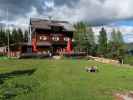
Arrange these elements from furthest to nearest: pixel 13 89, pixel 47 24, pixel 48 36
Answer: pixel 47 24, pixel 48 36, pixel 13 89

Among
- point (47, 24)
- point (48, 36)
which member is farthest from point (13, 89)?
point (47, 24)

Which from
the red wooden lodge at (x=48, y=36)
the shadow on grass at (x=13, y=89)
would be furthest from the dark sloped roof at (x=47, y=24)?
the shadow on grass at (x=13, y=89)

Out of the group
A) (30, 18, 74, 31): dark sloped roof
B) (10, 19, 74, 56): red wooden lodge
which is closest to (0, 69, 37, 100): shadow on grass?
(10, 19, 74, 56): red wooden lodge

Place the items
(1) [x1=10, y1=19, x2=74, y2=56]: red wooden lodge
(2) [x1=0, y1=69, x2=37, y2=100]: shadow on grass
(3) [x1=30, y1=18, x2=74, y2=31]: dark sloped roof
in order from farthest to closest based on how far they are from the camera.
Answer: (3) [x1=30, y1=18, x2=74, y2=31]: dark sloped roof → (1) [x1=10, y1=19, x2=74, y2=56]: red wooden lodge → (2) [x1=0, y1=69, x2=37, y2=100]: shadow on grass

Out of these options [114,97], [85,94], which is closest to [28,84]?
[85,94]

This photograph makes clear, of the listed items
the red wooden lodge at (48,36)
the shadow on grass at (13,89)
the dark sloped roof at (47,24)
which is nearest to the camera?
the shadow on grass at (13,89)

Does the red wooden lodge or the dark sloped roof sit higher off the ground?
the dark sloped roof

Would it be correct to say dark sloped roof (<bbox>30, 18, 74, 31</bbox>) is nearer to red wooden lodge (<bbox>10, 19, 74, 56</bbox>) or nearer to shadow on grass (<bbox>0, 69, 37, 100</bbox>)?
red wooden lodge (<bbox>10, 19, 74, 56</bbox>)

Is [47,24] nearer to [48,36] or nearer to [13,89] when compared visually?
[48,36]

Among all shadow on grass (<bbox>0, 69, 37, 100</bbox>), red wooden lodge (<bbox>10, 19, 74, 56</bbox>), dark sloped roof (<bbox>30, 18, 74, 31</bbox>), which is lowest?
shadow on grass (<bbox>0, 69, 37, 100</bbox>)

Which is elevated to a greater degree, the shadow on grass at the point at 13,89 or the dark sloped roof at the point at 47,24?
the dark sloped roof at the point at 47,24

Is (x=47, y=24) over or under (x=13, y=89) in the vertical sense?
over

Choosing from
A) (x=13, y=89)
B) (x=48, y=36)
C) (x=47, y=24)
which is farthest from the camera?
(x=47, y=24)

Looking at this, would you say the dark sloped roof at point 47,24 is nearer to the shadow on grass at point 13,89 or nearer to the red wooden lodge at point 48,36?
the red wooden lodge at point 48,36
